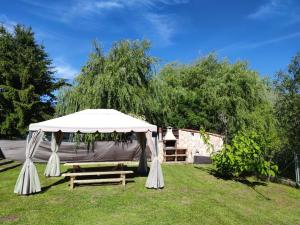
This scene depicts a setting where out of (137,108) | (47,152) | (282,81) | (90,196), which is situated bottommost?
(90,196)

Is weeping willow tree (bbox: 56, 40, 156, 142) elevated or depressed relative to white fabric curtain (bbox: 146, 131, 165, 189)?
elevated

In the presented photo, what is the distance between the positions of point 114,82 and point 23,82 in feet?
26.6

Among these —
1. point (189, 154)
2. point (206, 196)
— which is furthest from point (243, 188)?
point (189, 154)

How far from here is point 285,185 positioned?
31.8 feet

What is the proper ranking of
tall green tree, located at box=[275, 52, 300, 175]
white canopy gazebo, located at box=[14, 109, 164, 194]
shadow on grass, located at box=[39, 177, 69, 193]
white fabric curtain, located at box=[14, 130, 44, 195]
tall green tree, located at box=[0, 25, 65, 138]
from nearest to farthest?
white fabric curtain, located at box=[14, 130, 44, 195]
white canopy gazebo, located at box=[14, 109, 164, 194]
shadow on grass, located at box=[39, 177, 69, 193]
tall green tree, located at box=[275, 52, 300, 175]
tall green tree, located at box=[0, 25, 65, 138]

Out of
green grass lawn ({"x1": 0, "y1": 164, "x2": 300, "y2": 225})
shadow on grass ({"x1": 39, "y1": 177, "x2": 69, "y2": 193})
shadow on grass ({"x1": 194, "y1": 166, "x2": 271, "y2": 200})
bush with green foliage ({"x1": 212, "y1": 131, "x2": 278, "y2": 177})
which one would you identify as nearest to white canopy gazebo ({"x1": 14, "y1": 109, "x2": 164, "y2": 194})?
green grass lawn ({"x1": 0, "y1": 164, "x2": 300, "y2": 225})

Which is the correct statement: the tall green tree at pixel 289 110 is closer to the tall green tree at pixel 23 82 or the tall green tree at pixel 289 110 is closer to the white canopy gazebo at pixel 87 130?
the white canopy gazebo at pixel 87 130

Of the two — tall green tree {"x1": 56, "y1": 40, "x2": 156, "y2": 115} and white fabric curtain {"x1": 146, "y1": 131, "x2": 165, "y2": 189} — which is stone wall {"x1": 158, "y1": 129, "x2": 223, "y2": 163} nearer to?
tall green tree {"x1": 56, "y1": 40, "x2": 156, "y2": 115}

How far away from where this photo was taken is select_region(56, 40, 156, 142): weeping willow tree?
12.9 m

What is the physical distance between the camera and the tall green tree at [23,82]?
17016 mm

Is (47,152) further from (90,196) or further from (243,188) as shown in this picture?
(243,188)

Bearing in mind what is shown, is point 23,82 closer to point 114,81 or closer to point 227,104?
point 114,81

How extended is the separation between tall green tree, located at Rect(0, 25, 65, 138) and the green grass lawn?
8616 millimetres

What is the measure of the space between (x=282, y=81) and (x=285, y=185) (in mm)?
4253
